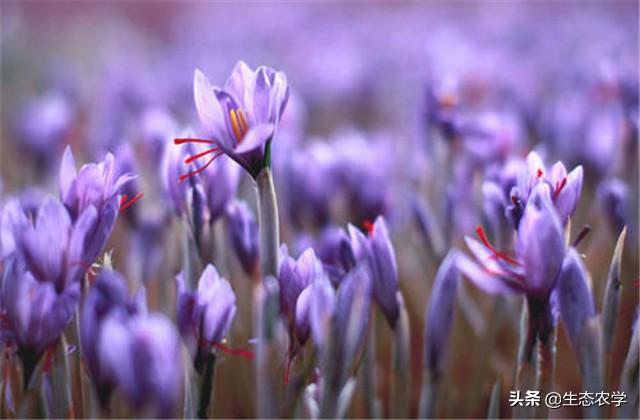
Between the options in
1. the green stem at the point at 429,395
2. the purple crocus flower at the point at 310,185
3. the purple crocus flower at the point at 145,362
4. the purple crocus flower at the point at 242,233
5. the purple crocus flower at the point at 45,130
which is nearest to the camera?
the purple crocus flower at the point at 145,362

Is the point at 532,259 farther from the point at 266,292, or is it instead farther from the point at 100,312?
the point at 100,312

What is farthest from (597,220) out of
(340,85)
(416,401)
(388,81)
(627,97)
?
(388,81)

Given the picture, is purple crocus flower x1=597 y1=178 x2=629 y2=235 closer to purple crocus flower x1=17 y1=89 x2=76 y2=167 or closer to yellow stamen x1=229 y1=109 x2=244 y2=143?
yellow stamen x1=229 y1=109 x2=244 y2=143

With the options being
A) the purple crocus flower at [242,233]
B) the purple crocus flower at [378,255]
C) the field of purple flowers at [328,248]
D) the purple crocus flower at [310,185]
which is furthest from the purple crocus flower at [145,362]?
the purple crocus flower at [310,185]

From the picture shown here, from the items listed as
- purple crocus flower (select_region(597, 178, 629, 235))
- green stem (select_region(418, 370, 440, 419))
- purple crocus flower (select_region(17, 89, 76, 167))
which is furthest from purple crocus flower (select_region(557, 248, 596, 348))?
purple crocus flower (select_region(17, 89, 76, 167))

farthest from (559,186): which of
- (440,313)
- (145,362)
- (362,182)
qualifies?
(362,182)

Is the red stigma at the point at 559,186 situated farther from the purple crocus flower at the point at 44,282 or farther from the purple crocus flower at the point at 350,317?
the purple crocus flower at the point at 44,282

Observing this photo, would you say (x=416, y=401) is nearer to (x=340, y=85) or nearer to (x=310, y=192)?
(x=310, y=192)
